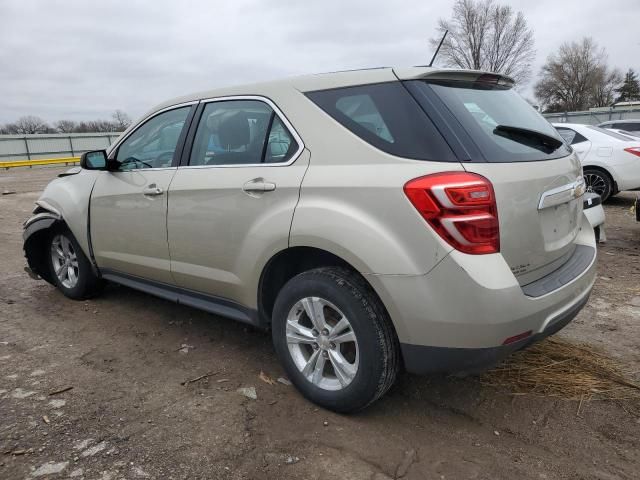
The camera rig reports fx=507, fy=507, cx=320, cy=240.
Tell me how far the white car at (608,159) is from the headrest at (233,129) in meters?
6.80

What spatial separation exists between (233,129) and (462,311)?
183cm

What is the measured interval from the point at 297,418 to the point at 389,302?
0.88 meters

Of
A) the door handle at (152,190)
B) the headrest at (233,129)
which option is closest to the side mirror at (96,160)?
the door handle at (152,190)

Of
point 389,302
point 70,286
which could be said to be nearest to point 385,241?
point 389,302

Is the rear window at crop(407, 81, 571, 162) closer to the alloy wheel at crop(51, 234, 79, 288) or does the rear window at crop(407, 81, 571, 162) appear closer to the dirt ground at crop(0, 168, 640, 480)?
the dirt ground at crop(0, 168, 640, 480)

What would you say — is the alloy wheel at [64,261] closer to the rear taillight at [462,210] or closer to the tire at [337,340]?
the tire at [337,340]

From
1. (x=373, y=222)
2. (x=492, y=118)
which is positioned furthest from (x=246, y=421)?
(x=492, y=118)

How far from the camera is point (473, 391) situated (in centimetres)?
297

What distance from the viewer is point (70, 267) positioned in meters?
4.64

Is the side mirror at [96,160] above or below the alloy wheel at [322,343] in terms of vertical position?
above

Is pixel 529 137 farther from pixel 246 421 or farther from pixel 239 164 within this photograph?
pixel 246 421

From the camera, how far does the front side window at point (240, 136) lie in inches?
113

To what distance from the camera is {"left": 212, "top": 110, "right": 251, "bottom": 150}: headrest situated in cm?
310

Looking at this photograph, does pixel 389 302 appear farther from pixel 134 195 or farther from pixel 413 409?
pixel 134 195
